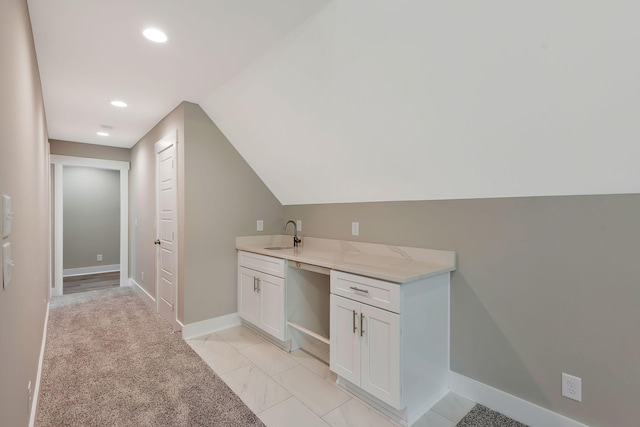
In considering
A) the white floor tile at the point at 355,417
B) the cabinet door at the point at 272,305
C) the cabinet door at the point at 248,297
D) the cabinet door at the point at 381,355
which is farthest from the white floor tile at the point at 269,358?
the cabinet door at the point at 381,355

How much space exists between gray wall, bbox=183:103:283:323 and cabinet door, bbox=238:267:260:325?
118mm

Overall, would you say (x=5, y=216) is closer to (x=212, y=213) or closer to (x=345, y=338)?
(x=345, y=338)

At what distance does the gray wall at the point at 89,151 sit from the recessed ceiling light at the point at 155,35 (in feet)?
12.1

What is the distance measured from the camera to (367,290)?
78.8 inches

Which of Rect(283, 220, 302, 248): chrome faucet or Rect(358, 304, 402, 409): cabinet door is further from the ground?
Rect(283, 220, 302, 248): chrome faucet

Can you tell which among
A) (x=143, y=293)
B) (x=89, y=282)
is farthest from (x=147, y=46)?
(x=89, y=282)

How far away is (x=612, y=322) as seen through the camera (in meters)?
1.63

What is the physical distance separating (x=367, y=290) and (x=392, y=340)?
32 cm

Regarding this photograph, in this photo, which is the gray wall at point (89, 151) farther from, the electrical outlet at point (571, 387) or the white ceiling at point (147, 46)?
the electrical outlet at point (571, 387)

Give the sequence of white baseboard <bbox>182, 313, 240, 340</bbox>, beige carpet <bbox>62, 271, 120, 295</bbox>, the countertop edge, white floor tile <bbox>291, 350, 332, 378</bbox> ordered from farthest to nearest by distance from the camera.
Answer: beige carpet <bbox>62, 271, 120, 295</bbox> → white baseboard <bbox>182, 313, 240, 340</bbox> → white floor tile <bbox>291, 350, 332, 378</bbox> → the countertop edge

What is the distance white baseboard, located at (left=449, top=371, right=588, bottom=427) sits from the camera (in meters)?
1.80

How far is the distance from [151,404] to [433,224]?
2297mm

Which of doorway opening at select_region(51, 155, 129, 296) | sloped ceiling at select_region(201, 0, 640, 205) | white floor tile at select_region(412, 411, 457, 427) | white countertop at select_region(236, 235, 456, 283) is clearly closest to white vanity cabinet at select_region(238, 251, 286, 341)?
white countertop at select_region(236, 235, 456, 283)

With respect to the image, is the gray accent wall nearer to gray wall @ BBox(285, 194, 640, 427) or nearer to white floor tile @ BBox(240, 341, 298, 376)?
white floor tile @ BBox(240, 341, 298, 376)
